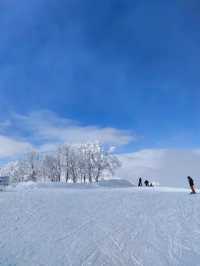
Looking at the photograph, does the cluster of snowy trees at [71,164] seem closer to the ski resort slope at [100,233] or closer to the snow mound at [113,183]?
the snow mound at [113,183]

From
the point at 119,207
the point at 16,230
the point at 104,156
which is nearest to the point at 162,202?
the point at 119,207

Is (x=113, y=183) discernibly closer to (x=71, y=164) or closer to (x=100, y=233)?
(x=71, y=164)

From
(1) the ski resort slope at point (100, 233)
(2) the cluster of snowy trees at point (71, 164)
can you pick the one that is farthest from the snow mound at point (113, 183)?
(1) the ski resort slope at point (100, 233)

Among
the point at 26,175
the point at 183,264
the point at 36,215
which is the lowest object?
the point at 183,264

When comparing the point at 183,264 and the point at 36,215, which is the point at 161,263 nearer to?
the point at 183,264

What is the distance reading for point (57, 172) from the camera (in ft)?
350

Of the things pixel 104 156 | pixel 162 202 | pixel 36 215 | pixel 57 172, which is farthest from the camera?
pixel 57 172

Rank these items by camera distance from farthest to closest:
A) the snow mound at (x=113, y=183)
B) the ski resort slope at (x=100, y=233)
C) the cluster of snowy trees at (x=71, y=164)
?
1. the cluster of snowy trees at (x=71, y=164)
2. the snow mound at (x=113, y=183)
3. the ski resort slope at (x=100, y=233)

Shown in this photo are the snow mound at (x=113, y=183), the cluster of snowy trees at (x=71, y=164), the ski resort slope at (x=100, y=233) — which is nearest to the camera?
the ski resort slope at (x=100, y=233)

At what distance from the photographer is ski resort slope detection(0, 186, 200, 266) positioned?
13633 mm

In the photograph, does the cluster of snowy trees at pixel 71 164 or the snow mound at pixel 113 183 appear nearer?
the snow mound at pixel 113 183

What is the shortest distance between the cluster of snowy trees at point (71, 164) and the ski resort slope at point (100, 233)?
232ft

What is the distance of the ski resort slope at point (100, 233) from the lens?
13633 mm

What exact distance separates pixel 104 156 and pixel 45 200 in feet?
238
